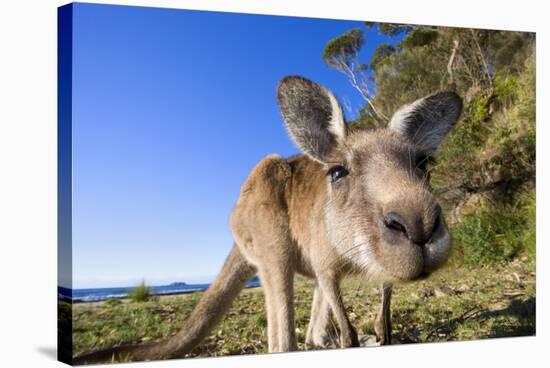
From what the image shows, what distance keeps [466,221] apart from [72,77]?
4.55 metres

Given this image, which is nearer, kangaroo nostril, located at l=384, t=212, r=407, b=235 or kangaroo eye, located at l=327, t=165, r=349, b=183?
kangaroo nostril, located at l=384, t=212, r=407, b=235

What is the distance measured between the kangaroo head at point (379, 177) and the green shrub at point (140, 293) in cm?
171

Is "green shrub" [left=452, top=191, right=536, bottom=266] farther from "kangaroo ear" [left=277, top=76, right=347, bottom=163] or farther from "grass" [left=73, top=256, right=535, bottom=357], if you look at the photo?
"kangaroo ear" [left=277, top=76, right=347, bottom=163]

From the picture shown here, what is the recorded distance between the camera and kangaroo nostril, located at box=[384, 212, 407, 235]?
5.07 m

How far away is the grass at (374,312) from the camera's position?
5.89m

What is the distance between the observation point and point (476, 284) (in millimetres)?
7562

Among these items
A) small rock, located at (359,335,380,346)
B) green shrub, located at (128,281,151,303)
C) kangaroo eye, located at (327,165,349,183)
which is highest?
kangaroo eye, located at (327,165,349,183)

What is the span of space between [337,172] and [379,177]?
583 millimetres

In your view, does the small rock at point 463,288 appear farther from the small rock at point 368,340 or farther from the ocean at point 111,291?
the ocean at point 111,291

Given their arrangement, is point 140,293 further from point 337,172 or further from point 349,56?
point 349,56

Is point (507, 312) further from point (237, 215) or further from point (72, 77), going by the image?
point (72, 77)

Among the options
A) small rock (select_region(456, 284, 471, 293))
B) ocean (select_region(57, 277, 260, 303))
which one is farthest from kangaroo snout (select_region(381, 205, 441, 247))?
small rock (select_region(456, 284, 471, 293))

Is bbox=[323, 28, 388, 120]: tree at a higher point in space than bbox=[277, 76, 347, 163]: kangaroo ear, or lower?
higher

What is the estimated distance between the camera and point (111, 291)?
5.80m
